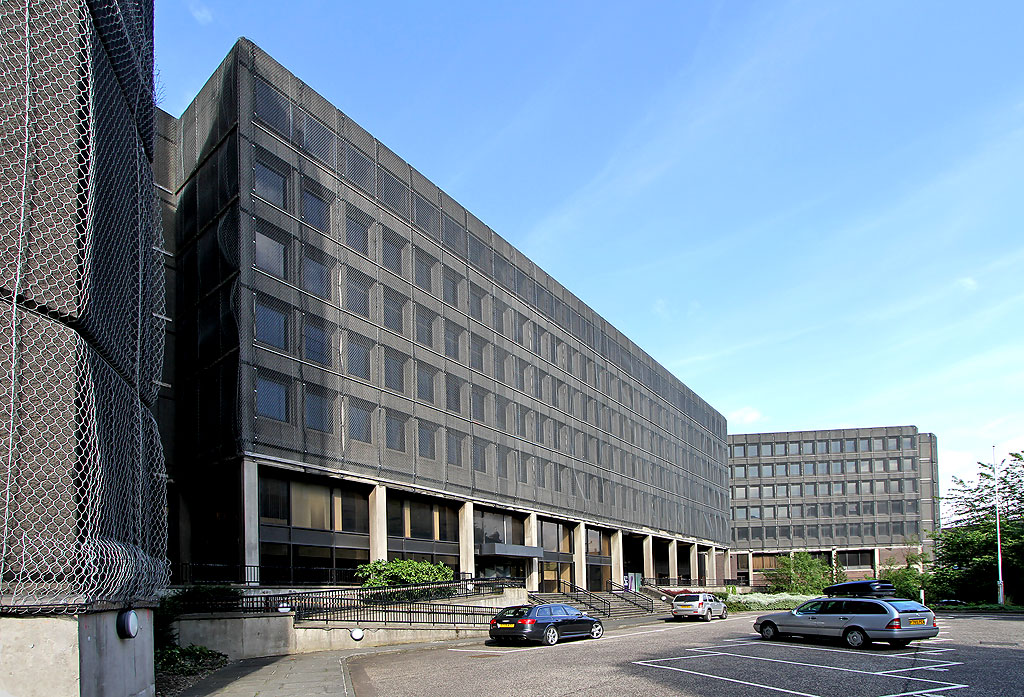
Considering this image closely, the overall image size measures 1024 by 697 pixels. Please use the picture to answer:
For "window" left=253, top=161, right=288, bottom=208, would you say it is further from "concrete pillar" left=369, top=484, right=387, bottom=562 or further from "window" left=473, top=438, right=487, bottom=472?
"window" left=473, top=438, right=487, bottom=472

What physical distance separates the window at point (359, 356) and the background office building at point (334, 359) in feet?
0.27

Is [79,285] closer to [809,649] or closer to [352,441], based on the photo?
[809,649]

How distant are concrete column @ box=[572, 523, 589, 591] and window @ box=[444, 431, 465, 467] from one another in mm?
17411

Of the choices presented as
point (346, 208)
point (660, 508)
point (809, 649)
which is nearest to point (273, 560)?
point (346, 208)

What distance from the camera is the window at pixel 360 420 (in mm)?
37375

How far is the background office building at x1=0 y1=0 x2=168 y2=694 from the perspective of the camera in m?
10.3

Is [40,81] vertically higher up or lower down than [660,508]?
higher up

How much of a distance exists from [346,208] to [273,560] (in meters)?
15.4

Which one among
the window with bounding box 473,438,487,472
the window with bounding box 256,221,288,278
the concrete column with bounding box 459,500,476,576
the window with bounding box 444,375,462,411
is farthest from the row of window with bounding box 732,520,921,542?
the window with bounding box 256,221,288,278

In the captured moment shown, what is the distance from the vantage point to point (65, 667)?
394 inches

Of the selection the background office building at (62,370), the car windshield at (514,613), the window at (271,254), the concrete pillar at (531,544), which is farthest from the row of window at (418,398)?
the background office building at (62,370)

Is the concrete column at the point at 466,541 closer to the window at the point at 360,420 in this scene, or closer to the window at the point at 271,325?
the window at the point at 360,420

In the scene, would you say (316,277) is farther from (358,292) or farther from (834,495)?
(834,495)

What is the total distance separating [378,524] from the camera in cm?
3816
